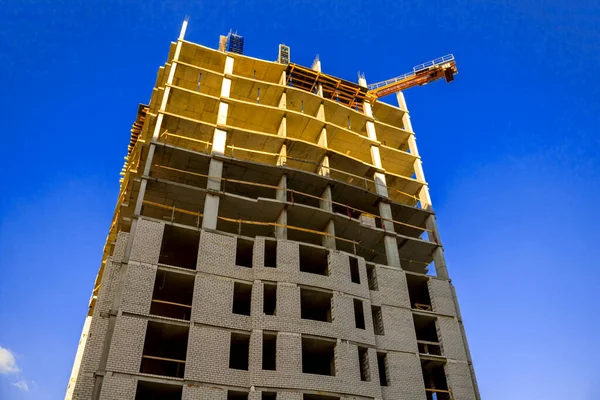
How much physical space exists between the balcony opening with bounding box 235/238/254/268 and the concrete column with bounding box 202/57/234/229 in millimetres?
1598

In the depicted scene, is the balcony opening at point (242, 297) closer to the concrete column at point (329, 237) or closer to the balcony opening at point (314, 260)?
the balcony opening at point (314, 260)

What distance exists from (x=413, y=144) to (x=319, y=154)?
856 centimetres

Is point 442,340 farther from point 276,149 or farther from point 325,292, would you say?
point 276,149

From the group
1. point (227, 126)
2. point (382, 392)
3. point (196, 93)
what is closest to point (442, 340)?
point (382, 392)

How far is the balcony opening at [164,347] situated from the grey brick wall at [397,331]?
9.27 meters

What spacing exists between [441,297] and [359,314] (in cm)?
515

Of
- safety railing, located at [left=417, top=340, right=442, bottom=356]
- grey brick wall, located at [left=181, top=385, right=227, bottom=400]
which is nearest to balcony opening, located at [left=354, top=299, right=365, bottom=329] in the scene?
safety railing, located at [left=417, top=340, right=442, bottom=356]

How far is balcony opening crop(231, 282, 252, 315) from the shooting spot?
2394 centimetres

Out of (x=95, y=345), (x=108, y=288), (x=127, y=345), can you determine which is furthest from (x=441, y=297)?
(x=95, y=345)

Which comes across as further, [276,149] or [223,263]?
[276,149]

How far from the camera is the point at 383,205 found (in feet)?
104

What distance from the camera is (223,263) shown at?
24.0m

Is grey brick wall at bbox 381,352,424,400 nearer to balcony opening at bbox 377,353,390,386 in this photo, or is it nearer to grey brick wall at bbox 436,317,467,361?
balcony opening at bbox 377,353,390,386

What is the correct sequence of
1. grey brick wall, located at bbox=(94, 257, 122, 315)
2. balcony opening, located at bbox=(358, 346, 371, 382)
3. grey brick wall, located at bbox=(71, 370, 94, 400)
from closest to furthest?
grey brick wall, located at bbox=(71, 370, 94, 400)
grey brick wall, located at bbox=(94, 257, 122, 315)
balcony opening, located at bbox=(358, 346, 371, 382)
